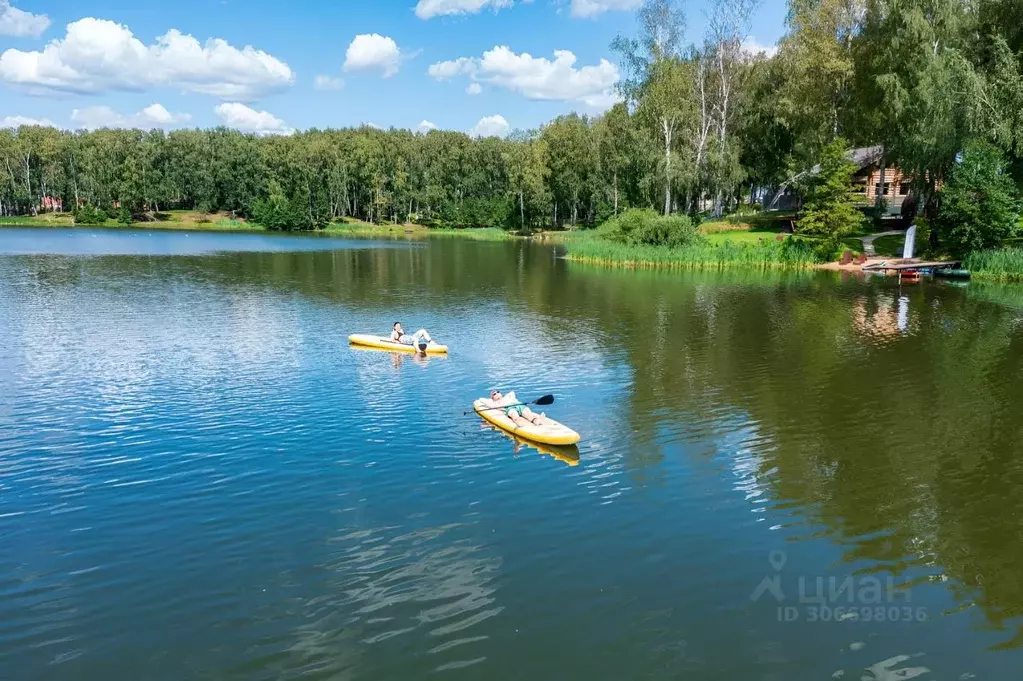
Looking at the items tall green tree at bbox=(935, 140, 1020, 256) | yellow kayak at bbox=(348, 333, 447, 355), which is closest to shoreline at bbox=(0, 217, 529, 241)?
tall green tree at bbox=(935, 140, 1020, 256)

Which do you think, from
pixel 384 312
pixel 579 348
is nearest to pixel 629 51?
pixel 384 312

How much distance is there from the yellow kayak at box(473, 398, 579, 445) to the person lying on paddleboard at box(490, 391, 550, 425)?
0.14 metres

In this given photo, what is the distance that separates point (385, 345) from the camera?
Answer: 97.1ft

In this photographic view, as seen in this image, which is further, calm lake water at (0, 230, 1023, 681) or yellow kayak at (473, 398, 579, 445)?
yellow kayak at (473, 398, 579, 445)

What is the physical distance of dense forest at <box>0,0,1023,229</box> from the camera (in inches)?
Answer: 2222

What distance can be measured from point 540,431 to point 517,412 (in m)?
1.30

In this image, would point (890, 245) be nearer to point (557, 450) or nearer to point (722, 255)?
point (722, 255)

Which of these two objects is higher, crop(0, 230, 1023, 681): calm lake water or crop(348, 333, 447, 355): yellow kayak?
crop(348, 333, 447, 355): yellow kayak

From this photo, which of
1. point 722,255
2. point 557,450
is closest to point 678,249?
point 722,255

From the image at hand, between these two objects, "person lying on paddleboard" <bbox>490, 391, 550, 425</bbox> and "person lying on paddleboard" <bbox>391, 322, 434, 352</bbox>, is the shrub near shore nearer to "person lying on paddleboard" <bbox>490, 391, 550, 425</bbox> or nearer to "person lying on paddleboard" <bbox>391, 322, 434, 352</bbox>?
"person lying on paddleboard" <bbox>391, 322, 434, 352</bbox>

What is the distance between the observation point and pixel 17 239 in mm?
90688

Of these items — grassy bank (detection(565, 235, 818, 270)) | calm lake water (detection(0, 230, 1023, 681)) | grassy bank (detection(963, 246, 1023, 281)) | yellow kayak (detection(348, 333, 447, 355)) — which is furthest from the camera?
grassy bank (detection(565, 235, 818, 270))

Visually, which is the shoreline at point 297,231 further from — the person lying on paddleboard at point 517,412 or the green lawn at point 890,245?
the person lying on paddleboard at point 517,412

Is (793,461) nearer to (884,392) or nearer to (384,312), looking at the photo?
(884,392)
